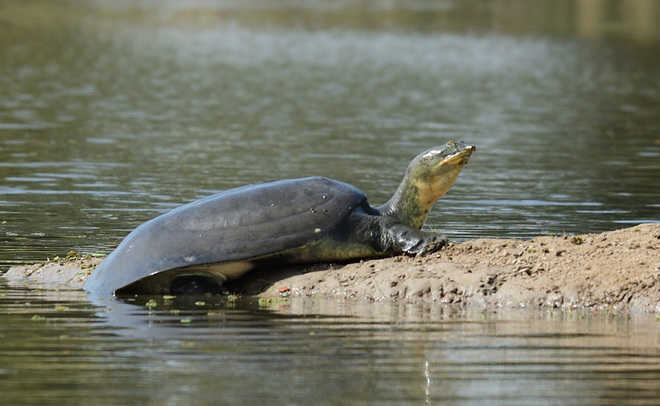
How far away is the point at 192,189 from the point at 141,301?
6.69m

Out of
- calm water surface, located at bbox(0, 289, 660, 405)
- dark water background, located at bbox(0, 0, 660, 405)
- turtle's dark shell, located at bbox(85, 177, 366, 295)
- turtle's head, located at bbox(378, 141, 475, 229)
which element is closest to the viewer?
calm water surface, located at bbox(0, 289, 660, 405)

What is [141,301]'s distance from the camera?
10008 millimetres

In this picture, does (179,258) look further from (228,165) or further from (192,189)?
(228,165)

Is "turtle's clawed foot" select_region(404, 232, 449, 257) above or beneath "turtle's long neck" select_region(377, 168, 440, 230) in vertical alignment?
beneath

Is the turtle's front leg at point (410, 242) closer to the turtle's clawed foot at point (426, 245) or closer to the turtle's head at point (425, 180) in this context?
the turtle's clawed foot at point (426, 245)

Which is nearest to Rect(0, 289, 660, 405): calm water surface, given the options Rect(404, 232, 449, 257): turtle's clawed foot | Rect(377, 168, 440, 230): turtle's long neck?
Rect(404, 232, 449, 257): turtle's clawed foot

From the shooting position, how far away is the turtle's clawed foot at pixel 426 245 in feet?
34.4

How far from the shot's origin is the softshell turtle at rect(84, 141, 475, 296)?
1011 cm

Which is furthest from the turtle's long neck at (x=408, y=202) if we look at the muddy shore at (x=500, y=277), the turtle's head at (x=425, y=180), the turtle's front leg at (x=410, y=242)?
the muddy shore at (x=500, y=277)

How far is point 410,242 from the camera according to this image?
34.5 feet

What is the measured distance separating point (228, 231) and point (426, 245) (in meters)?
1.66

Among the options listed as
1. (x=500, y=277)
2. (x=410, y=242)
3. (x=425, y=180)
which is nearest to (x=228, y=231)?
(x=410, y=242)

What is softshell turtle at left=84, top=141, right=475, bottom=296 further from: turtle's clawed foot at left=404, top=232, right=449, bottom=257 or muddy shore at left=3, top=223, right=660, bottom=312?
muddy shore at left=3, top=223, right=660, bottom=312

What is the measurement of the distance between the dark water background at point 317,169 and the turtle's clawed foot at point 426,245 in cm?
99
